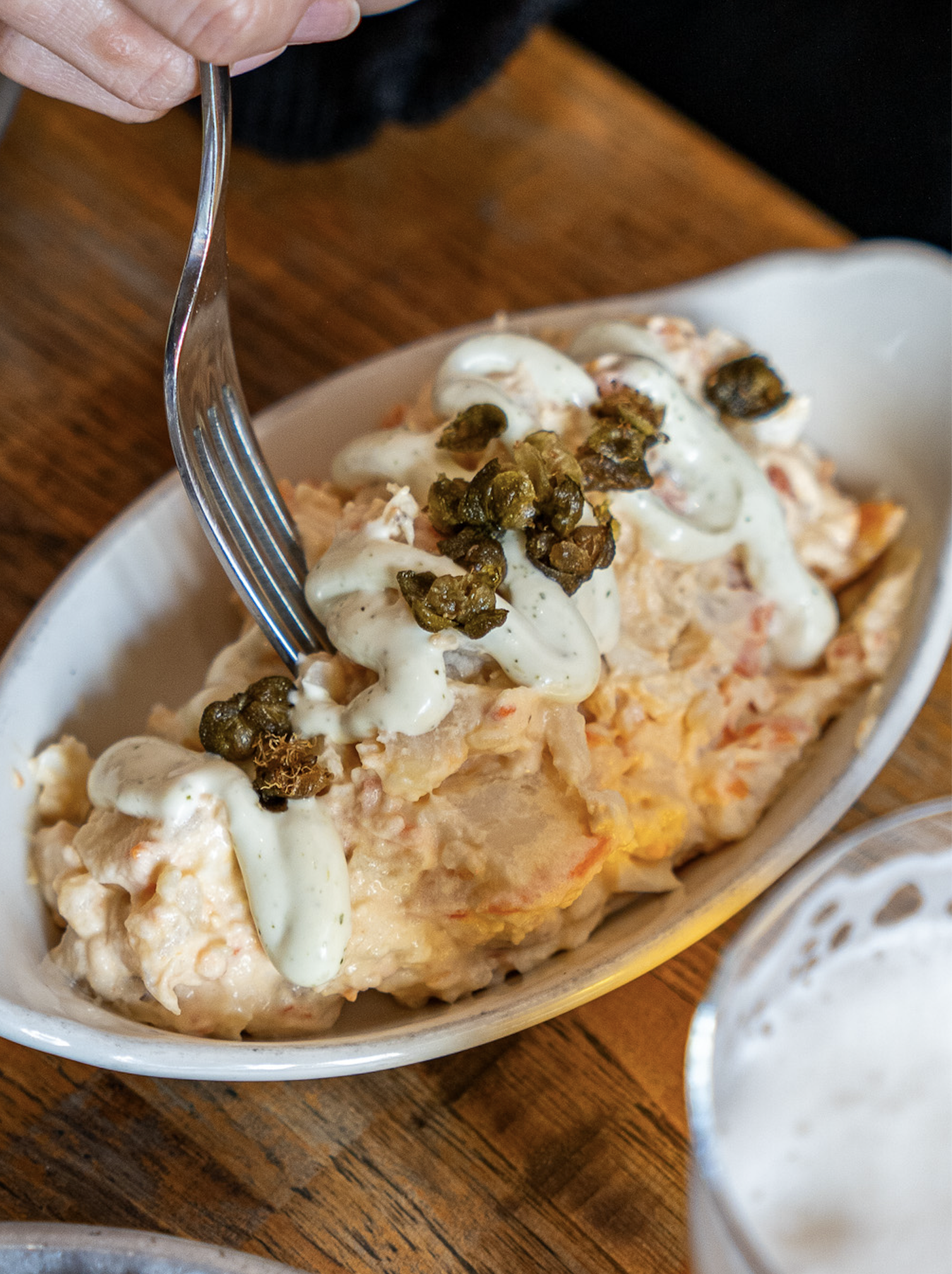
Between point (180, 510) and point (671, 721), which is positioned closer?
point (671, 721)

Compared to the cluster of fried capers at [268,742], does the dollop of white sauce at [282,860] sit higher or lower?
lower

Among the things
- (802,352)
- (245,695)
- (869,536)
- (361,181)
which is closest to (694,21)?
(361,181)

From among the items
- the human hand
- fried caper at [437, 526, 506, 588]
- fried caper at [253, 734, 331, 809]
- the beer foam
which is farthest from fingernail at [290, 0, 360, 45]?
the beer foam

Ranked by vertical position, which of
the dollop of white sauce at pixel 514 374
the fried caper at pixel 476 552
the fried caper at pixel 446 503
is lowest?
the fried caper at pixel 476 552

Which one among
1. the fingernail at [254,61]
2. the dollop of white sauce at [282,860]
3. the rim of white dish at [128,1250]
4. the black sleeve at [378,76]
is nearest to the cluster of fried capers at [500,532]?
the dollop of white sauce at [282,860]

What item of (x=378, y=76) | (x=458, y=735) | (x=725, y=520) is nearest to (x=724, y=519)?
(x=725, y=520)

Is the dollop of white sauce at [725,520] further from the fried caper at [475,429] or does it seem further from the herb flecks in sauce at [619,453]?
the fried caper at [475,429]

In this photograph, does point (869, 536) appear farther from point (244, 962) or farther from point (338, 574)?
point (244, 962)
